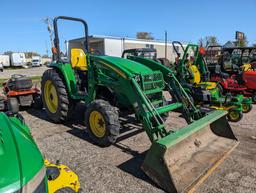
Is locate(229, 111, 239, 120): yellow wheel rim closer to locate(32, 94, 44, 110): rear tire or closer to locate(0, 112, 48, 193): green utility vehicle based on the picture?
locate(0, 112, 48, 193): green utility vehicle

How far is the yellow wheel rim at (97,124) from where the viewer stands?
4062 mm

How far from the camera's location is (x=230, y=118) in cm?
577

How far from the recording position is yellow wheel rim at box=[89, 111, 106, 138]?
4062mm

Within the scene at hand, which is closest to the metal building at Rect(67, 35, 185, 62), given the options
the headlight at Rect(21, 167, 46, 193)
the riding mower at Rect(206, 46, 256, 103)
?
the riding mower at Rect(206, 46, 256, 103)

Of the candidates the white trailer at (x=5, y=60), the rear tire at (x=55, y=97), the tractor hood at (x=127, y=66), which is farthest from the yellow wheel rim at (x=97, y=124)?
the white trailer at (x=5, y=60)

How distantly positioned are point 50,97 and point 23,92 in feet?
5.32

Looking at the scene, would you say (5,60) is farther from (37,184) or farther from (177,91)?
(37,184)

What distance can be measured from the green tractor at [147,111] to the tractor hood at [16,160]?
1.53 metres

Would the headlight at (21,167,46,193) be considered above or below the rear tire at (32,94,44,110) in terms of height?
above

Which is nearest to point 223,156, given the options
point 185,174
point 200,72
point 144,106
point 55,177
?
point 185,174

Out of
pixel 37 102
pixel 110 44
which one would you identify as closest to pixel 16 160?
pixel 37 102

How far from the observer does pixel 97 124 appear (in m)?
4.18

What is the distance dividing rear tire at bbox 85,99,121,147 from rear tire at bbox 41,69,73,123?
1.20 metres

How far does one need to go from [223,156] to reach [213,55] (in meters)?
8.82
